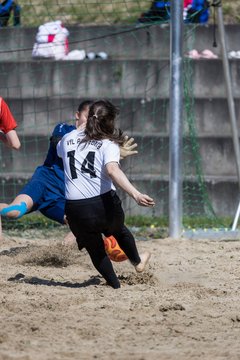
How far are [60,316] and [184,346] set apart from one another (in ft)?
3.24

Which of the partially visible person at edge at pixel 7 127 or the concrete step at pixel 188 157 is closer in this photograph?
the partially visible person at edge at pixel 7 127

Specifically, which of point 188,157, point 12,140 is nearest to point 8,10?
point 188,157

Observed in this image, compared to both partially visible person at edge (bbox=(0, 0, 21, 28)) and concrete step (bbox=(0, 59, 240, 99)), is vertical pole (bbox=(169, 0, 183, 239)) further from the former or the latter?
partially visible person at edge (bbox=(0, 0, 21, 28))

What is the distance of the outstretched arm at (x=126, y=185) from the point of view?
6.16 metres

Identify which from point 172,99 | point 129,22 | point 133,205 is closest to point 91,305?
point 172,99

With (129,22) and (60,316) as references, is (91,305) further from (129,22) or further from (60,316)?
(129,22)

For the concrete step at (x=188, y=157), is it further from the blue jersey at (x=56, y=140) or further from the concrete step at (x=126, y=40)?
the blue jersey at (x=56, y=140)

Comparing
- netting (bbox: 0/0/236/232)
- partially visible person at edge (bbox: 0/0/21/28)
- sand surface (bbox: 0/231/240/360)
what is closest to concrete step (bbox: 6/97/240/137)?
netting (bbox: 0/0/236/232)

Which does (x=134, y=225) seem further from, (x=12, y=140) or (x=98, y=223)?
(x=98, y=223)

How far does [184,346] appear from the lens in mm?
5000

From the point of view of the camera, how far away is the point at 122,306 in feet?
19.5

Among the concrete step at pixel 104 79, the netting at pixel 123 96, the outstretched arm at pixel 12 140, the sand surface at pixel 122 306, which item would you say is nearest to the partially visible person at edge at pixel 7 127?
the outstretched arm at pixel 12 140

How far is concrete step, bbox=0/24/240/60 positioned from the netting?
1 centimetres

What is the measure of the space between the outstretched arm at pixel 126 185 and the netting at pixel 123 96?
3925mm
